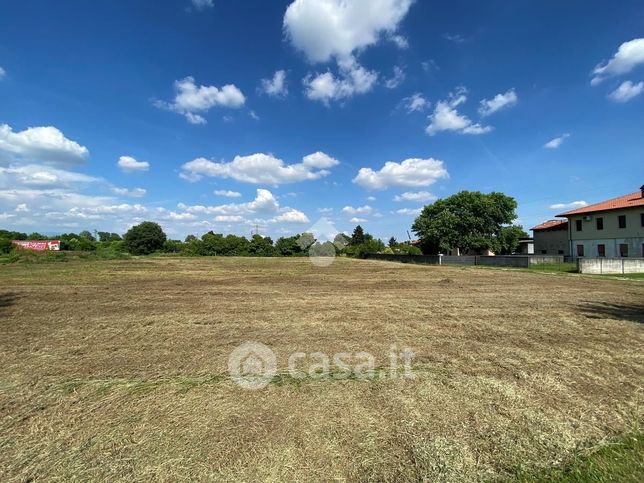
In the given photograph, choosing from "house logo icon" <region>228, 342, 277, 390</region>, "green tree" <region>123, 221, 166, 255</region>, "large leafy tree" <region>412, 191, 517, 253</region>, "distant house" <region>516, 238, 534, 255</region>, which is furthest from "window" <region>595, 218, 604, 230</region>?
"green tree" <region>123, 221, 166, 255</region>

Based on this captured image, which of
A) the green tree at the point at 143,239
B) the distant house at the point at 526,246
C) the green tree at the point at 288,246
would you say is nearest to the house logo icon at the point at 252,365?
the distant house at the point at 526,246

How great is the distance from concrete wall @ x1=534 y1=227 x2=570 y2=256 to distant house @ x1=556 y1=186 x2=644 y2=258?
5442mm

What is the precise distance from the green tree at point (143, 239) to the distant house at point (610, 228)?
81.9 m

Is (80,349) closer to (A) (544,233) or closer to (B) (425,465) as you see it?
(B) (425,465)

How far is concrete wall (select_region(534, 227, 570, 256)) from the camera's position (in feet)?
142

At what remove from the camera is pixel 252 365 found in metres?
4.70

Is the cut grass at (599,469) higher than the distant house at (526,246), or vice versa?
the distant house at (526,246)

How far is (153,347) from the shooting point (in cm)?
561

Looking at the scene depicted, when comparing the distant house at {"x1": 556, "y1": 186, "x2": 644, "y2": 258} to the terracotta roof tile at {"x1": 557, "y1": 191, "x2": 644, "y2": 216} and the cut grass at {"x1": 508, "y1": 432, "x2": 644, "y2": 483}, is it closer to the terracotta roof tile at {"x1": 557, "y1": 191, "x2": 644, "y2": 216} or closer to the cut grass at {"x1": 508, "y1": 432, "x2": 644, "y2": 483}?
the terracotta roof tile at {"x1": 557, "y1": 191, "x2": 644, "y2": 216}

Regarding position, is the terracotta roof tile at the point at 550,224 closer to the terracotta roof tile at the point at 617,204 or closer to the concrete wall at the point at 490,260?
the terracotta roof tile at the point at 617,204

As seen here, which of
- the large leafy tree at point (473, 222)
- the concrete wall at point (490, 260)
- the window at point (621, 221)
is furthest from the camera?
the large leafy tree at point (473, 222)

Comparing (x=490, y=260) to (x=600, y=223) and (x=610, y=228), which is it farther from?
(x=600, y=223)

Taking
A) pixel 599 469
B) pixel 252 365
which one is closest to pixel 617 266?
pixel 599 469

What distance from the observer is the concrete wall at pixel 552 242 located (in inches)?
1702
